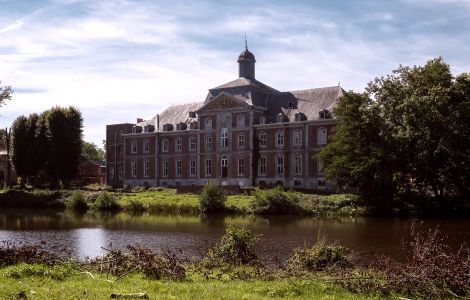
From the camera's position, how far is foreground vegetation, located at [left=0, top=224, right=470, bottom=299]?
1071 centimetres

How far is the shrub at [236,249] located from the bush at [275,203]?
92.8 feet

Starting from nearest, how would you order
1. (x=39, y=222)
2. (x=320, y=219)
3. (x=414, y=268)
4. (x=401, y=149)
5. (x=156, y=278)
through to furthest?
(x=414, y=268), (x=156, y=278), (x=39, y=222), (x=320, y=219), (x=401, y=149)

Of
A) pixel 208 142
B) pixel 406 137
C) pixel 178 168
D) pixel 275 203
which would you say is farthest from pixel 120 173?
pixel 406 137

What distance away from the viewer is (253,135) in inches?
2530

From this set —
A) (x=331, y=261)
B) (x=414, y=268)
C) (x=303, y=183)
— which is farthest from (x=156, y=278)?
(x=303, y=183)

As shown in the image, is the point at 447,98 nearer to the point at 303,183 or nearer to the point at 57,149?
the point at 303,183

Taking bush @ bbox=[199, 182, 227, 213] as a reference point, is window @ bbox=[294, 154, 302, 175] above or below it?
above

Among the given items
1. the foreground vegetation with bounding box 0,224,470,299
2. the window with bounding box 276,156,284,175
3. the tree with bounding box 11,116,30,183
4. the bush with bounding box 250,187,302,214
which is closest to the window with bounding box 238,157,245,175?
the window with bounding box 276,156,284,175

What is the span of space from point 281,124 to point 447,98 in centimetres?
2410

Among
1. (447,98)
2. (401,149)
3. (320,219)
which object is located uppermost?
(447,98)

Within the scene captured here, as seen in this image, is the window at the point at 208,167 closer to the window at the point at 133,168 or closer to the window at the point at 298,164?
the window at the point at 298,164

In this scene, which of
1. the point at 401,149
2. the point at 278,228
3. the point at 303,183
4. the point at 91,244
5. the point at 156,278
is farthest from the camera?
the point at 303,183

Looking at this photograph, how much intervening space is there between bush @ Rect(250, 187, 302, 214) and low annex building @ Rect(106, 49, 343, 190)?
1219 centimetres

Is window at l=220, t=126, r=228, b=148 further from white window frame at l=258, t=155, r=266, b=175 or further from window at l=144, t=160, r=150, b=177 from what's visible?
window at l=144, t=160, r=150, b=177
